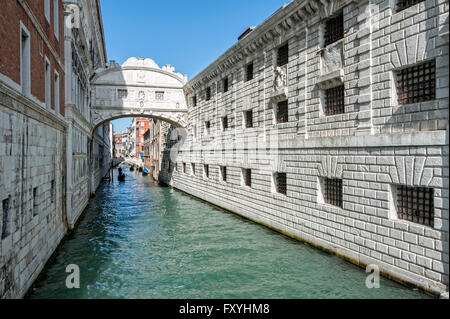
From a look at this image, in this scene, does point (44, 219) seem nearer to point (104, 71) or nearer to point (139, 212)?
point (139, 212)

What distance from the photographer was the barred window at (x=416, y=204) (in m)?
6.88

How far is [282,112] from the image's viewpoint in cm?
1266

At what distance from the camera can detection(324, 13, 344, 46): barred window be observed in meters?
9.65

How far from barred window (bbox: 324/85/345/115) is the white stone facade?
23cm

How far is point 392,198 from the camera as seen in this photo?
7.64m

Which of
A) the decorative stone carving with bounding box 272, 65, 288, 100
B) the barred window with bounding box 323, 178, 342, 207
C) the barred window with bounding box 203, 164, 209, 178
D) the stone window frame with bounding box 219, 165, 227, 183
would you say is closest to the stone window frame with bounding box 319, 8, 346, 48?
the decorative stone carving with bounding box 272, 65, 288, 100

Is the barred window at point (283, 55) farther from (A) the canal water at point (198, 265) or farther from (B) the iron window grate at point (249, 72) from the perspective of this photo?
(A) the canal water at point (198, 265)

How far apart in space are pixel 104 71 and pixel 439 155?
71.4 ft

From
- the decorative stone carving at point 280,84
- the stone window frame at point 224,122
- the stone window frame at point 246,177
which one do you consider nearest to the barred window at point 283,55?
the decorative stone carving at point 280,84

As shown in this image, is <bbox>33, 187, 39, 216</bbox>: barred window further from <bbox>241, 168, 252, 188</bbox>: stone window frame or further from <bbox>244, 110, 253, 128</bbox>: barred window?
<bbox>244, 110, 253, 128</bbox>: barred window

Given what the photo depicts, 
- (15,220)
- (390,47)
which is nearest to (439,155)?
(390,47)

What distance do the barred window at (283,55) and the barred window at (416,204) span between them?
6.89m

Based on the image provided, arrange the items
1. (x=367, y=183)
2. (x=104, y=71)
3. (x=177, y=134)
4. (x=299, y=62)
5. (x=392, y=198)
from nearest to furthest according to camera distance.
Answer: (x=392, y=198) → (x=367, y=183) → (x=299, y=62) → (x=104, y=71) → (x=177, y=134)

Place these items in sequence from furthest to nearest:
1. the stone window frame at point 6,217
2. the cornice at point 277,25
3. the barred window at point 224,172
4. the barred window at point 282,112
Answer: the barred window at point 224,172, the barred window at point 282,112, the cornice at point 277,25, the stone window frame at point 6,217
